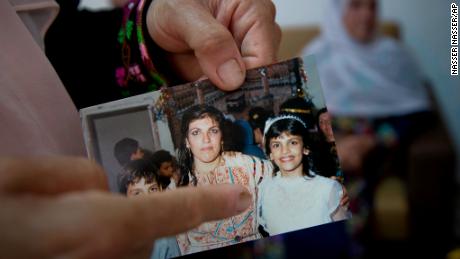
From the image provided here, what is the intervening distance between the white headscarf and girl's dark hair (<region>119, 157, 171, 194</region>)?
4.73 ft

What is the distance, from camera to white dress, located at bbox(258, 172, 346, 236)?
1.68 ft

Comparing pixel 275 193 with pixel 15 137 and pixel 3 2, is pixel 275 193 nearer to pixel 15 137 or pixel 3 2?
pixel 15 137

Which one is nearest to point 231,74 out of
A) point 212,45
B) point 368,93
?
point 212,45

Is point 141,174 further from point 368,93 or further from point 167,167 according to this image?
point 368,93

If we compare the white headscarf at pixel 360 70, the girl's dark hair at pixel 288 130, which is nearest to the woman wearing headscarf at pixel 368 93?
the white headscarf at pixel 360 70

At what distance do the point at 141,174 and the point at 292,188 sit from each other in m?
0.18

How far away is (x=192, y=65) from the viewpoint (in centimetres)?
64

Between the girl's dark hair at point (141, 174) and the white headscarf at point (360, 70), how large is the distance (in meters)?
1.44

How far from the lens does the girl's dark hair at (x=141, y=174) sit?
53 centimetres

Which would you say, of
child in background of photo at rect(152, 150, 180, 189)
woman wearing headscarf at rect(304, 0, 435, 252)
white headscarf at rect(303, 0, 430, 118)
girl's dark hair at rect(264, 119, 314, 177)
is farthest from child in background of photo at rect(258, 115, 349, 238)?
white headscarf at rect(303, 0, 430, 118)

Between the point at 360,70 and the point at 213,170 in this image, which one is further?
the point at 360,70

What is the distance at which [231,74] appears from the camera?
53 cm

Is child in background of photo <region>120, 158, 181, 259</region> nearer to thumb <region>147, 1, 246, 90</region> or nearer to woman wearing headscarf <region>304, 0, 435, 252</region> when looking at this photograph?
thumb <region>147, 1, 246, 90</region>

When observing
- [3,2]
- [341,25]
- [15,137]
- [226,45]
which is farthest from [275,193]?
[341,25]
